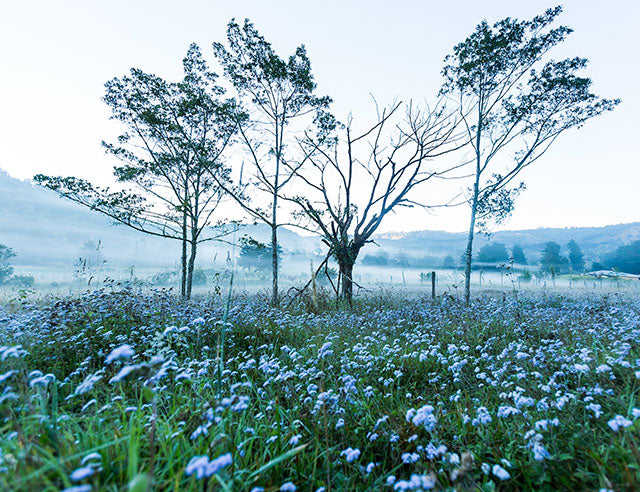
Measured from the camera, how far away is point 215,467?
117cm

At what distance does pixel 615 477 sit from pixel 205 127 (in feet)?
55.1

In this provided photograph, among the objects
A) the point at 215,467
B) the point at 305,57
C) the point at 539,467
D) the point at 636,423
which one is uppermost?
the point at 305,57

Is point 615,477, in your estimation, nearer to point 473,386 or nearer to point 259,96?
point 473,386

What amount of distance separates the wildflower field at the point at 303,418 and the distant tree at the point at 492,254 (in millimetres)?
61553

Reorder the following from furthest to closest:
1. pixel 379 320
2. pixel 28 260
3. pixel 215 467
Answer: pixel 28 260 < pixel 379 320 < pixel 215 467

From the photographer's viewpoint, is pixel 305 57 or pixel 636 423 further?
pixel 305 57

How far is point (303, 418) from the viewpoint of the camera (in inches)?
122

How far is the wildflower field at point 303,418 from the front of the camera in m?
1.64

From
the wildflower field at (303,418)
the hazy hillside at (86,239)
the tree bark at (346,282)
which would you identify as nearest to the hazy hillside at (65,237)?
the hazy hillside at (86,239)

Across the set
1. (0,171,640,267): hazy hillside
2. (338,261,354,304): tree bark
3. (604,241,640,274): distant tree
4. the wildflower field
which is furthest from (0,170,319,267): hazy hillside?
the wildflower field

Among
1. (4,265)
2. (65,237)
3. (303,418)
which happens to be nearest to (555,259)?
(303,418)

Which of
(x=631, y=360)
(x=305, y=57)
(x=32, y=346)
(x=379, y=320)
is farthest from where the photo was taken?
(x=305, y=57)

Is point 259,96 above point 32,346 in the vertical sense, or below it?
above

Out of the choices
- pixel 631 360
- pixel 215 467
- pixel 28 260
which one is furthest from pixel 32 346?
pixel 28 260
